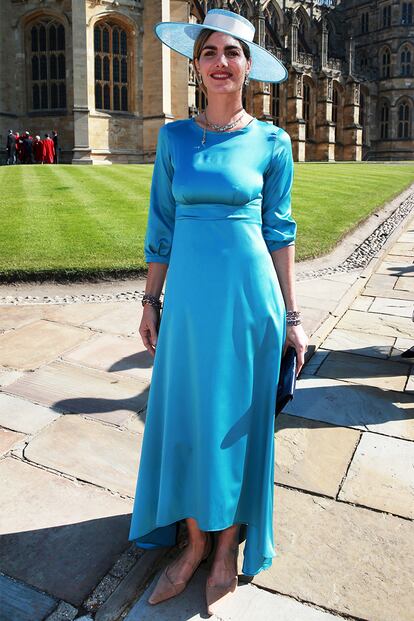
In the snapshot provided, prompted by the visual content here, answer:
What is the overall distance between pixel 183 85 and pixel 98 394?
81.0 feet

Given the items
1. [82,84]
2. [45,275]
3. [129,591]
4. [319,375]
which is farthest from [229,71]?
[82,84]

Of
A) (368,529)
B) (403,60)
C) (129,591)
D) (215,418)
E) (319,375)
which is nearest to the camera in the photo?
(215,418)

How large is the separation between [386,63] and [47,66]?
31802mm

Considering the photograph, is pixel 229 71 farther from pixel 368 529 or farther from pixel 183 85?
pixel 183 85

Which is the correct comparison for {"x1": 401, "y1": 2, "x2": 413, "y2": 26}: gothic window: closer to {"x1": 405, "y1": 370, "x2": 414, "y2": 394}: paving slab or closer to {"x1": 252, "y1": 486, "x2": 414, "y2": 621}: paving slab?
{"x1": 405, "y1": 370, "x2": 414, "y2": 394}: paving slab

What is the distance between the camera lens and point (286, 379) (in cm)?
208

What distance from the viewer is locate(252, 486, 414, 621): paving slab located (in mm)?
2080

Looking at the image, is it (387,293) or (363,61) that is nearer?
(387,293)

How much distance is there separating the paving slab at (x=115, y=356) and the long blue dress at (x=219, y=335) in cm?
214

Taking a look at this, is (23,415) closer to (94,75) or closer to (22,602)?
(22,602)

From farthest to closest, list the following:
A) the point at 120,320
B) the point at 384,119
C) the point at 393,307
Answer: the point at 384,119, the point at 393,307, the point at 120,320

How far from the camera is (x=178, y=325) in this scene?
1.96 meters

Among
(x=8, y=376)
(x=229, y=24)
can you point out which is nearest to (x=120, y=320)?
(x=8, y=376)

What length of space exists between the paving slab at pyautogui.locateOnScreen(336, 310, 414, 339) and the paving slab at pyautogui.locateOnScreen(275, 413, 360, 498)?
2371 mm
